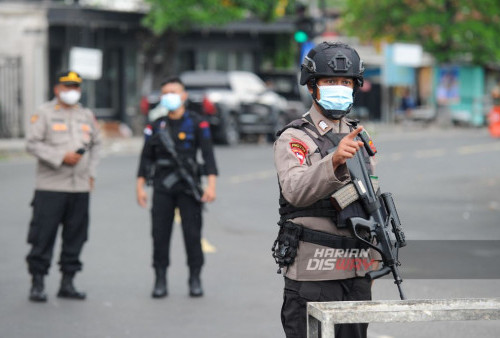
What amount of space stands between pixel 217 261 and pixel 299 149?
244 inches

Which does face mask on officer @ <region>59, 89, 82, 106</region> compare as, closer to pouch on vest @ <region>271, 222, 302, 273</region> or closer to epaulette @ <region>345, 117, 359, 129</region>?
epaulette @ <region>345, 117, 359, 129</region>

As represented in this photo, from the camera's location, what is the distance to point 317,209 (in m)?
4.66

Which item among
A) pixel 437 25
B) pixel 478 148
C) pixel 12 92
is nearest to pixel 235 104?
pixel 478 148

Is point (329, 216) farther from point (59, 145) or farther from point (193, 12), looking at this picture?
point (193, 12)

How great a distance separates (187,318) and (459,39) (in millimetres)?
39048

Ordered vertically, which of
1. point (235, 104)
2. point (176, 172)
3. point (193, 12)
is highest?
point (193, 12)

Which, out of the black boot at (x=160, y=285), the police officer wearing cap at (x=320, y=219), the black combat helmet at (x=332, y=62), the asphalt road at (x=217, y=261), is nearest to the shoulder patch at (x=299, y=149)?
the police officer wearing cap at (x=320, y=219)

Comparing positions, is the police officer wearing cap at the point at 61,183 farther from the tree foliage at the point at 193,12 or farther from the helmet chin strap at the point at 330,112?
the tree foliage at the point at 193,12

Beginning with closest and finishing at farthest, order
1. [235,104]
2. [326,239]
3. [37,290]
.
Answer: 1. [326,239]
2. [37,290]
3. [235,104]

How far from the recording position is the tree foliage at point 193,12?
101 ft

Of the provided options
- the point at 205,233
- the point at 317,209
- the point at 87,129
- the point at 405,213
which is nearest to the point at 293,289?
the point at 317,209

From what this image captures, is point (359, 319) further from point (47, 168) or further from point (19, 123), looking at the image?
point (19, 123)

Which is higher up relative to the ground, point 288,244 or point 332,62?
point 332,62

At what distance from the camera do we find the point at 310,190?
4.37 metres
